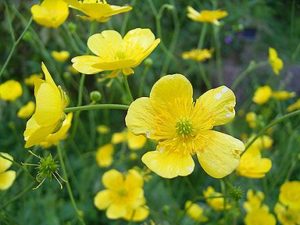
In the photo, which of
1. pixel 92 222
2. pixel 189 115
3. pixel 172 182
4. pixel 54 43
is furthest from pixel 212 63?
pixel 189 115

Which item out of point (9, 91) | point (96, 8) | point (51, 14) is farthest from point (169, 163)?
point (9, 91)

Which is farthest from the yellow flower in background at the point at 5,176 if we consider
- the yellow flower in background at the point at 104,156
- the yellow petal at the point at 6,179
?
the yellow flower in background at the point at 104,156

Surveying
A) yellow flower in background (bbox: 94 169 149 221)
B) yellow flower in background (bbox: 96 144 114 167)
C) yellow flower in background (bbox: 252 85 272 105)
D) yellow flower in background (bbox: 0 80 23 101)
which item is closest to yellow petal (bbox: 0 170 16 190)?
yellow flower in background (bbox: 94 169 149 221)

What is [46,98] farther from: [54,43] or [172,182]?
[54,43]

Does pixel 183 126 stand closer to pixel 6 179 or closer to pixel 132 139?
pixel 6 179

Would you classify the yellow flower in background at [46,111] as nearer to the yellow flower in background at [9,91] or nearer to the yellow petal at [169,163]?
the yellow petal at [169,163]

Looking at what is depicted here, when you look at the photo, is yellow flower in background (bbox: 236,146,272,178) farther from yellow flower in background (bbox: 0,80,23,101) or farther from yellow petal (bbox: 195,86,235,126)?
yellow flower in background (bbox: 0,80,23,101)

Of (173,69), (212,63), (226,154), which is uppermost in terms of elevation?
(226,154)
